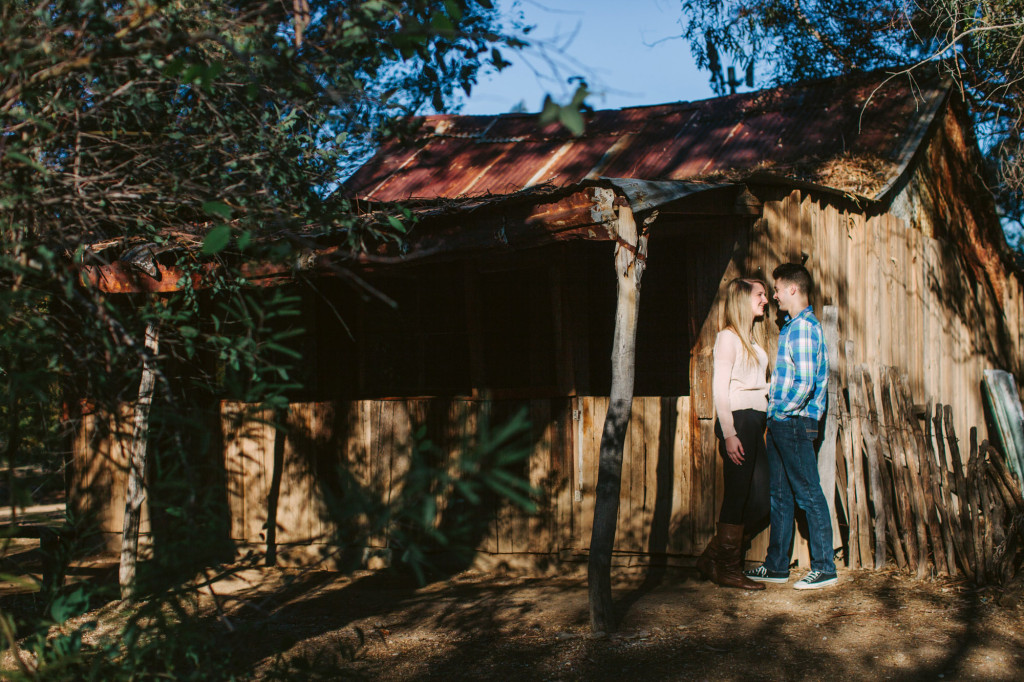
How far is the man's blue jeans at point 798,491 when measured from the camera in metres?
5.58

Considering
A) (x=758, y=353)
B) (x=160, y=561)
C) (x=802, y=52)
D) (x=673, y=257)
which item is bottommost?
(x=160, y=561)

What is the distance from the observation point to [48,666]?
2.38 metres

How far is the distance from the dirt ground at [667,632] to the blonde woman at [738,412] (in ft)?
0.87

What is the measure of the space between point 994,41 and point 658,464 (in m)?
6.68

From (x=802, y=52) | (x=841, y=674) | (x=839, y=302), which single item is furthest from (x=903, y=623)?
(x=802, y=52)

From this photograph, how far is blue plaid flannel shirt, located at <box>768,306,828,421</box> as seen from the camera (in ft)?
18.1

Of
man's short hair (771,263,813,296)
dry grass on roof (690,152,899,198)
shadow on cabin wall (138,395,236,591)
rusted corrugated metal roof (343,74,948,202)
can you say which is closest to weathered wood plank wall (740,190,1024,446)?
dry grass on roof (690,152,899,198)

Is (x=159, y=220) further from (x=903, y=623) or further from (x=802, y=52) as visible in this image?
(x=802, y=52)

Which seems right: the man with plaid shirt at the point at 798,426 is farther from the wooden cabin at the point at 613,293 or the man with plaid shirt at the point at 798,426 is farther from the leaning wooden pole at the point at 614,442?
the leaning wooden pole at the point at 614,442

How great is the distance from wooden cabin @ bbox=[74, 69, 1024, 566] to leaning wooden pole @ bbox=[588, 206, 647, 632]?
0.12 meters

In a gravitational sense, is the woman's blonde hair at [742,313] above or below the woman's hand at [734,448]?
above

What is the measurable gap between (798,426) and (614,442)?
1.46m

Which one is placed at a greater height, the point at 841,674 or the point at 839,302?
the point at 839,302

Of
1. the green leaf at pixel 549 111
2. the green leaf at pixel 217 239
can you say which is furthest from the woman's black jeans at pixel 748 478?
the green leaf at pixel 217 239
